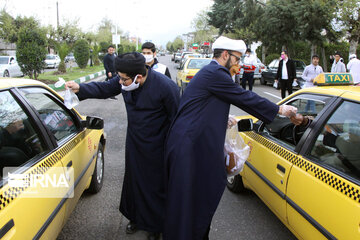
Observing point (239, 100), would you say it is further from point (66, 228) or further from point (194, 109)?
point (66, 228)

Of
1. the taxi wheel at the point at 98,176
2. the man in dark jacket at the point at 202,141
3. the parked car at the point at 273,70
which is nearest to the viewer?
the man in dark jacket at the point at 202,141

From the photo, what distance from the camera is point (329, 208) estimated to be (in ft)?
6.45

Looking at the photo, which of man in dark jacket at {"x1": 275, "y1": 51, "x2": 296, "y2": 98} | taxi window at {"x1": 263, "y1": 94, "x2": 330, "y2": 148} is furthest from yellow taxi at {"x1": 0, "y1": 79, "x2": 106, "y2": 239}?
man in dark jacket at {"x1": 275, "y1": 51, "x2": 296, "y2": 98}

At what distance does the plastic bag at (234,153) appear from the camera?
8.07ft

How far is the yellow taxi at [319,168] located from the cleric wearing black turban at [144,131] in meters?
0.88

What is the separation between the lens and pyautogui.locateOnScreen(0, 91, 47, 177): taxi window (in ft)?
6.97

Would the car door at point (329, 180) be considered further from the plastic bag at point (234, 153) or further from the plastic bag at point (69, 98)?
the plastic bag at point (69, 98)

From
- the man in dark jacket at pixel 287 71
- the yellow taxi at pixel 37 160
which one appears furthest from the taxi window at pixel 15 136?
the man in dark jacket at pixel 287 71

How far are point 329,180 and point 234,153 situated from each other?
736mm

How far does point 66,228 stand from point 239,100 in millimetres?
2198

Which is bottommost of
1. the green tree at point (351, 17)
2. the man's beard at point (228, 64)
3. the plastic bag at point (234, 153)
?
the plastic bag at point (234, 153)

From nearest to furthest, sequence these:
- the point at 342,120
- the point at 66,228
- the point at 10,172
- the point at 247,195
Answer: the point at 10,172, the point at 342,120, the point at 66,228, the point at 247,195

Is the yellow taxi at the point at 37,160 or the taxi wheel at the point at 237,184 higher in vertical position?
the yellow taxi at the point at 37,160

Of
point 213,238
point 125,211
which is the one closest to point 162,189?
point 125,211
